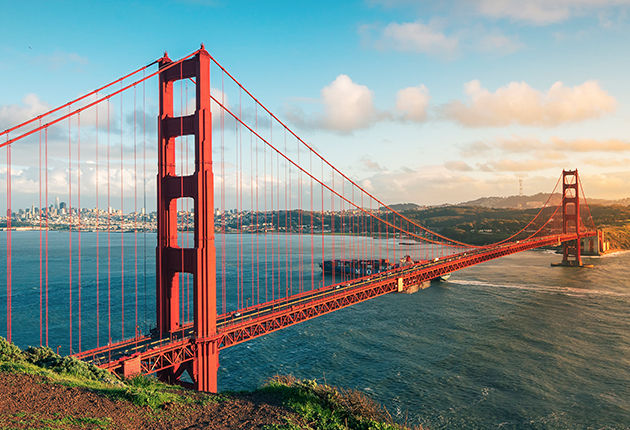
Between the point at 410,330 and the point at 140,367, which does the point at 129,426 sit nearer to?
the point at 140,367

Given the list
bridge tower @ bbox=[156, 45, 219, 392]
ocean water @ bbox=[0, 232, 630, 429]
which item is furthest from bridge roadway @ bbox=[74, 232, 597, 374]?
ocean water @ bbox=[0, 232, 630, 429]

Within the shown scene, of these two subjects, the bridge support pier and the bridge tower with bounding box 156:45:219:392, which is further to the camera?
the bridge support pier

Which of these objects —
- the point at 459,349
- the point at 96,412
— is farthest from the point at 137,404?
the point at 459,349

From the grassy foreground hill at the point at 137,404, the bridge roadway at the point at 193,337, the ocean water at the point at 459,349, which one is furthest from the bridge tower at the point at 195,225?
the ocean water at the point at 459,349

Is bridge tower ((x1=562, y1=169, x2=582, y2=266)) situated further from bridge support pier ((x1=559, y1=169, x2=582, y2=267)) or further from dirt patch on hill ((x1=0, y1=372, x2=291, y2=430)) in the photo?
dirt patch on hill ((x1=0, y1=372, x2=291, y2=430))

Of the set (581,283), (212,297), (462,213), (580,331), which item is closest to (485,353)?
(580,331)

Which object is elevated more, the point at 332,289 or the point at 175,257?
the point at 175,257
